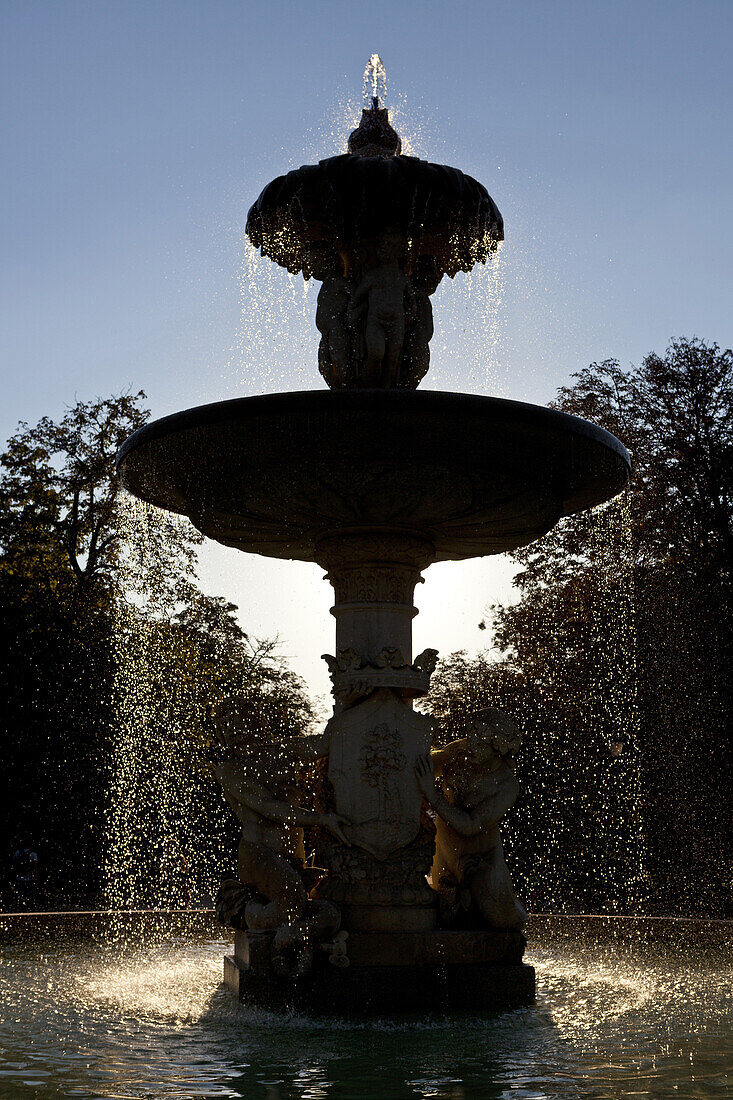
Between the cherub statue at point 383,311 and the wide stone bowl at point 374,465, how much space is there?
1138mm

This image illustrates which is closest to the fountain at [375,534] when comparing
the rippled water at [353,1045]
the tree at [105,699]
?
the rippled water at [353,1045]

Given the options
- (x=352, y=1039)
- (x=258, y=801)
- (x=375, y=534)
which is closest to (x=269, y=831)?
(x=258, y=801)

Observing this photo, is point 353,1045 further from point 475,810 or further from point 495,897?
point 475,810

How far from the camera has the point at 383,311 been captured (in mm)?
8398

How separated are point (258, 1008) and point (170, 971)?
6.31 ft

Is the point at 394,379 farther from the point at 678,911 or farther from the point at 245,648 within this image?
the point at 245,648

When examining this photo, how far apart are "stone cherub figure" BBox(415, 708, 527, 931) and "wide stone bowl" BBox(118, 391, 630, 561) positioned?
1.44 metres

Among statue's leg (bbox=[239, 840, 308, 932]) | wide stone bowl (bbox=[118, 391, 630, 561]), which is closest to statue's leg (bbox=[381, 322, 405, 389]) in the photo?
wide stone bowl (bbox=[118, 391, 630, 561])

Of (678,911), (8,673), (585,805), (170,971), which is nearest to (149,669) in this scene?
(8,673)

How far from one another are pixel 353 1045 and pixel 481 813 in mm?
1870

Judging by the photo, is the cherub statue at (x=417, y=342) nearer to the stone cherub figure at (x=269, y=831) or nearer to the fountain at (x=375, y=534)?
the fountain at (x=375, y=534)

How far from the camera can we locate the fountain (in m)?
6.98

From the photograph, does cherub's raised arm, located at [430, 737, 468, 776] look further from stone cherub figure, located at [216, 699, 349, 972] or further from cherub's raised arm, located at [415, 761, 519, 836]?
stone cherub figure, located at [216, 699, 349, 972]

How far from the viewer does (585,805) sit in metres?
17.8
